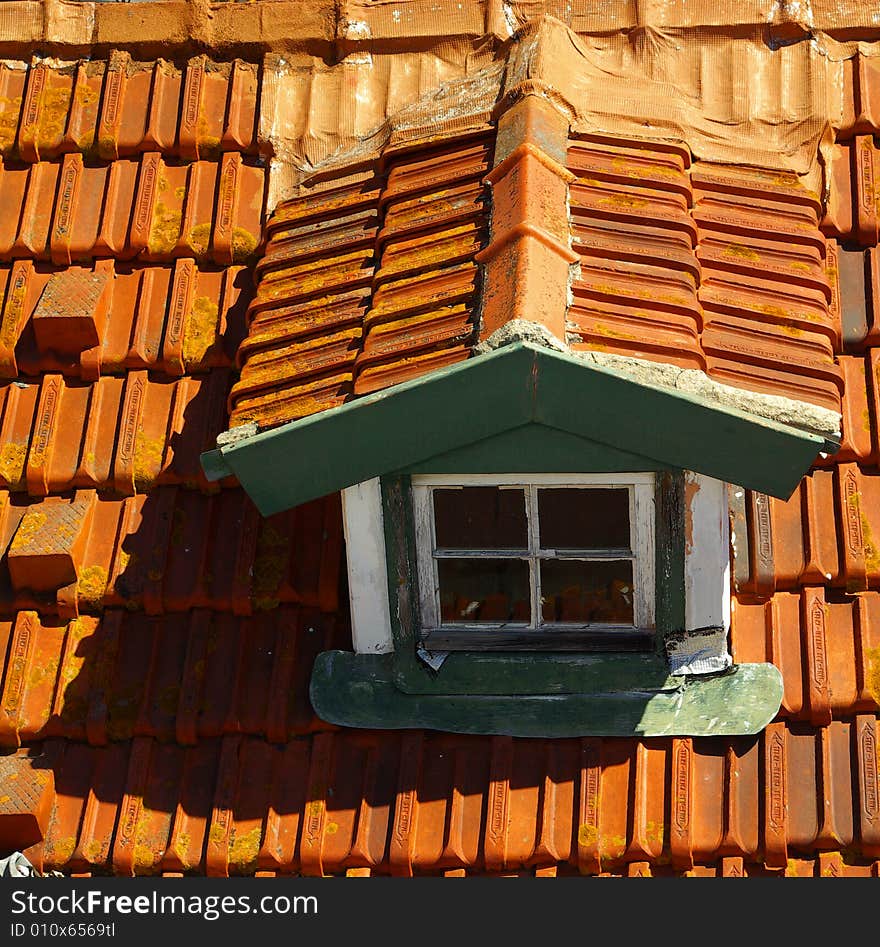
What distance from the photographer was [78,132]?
251 inches

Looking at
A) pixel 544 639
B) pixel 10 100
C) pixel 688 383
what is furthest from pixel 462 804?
pixel 10 100

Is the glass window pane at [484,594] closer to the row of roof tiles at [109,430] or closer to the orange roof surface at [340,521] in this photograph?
the orange roof surface at [340,521]

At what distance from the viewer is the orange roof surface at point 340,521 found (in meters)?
4.96

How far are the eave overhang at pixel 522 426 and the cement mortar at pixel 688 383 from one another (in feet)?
0.13

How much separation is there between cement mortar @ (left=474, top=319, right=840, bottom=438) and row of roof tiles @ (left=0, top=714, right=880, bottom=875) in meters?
1.10

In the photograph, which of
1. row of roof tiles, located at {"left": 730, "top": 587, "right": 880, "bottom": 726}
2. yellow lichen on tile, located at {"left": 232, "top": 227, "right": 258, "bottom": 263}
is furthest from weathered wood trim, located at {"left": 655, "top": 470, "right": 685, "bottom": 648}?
yellow lichen on tile, located at {"left": 232, "top": 227, "right": 258, "bottom": 263}

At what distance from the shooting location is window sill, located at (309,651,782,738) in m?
5.07

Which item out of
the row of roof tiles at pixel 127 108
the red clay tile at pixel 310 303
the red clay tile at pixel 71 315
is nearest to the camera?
the red clay tile at pixel 310 303

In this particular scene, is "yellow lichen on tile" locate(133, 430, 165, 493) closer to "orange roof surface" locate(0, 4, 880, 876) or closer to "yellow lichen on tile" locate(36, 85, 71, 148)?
"orange roof surface" locate(0, 4, 880, 876)

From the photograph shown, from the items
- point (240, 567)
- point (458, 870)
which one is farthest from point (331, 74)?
point (458, 870)

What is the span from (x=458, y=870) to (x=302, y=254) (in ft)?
7.00

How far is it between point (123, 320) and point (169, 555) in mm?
983

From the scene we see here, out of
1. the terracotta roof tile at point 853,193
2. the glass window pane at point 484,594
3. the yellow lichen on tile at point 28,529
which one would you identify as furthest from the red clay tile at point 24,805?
the terracotta roof tile at point 853,193

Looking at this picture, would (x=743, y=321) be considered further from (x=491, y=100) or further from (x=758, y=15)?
(x=758, y=15)
